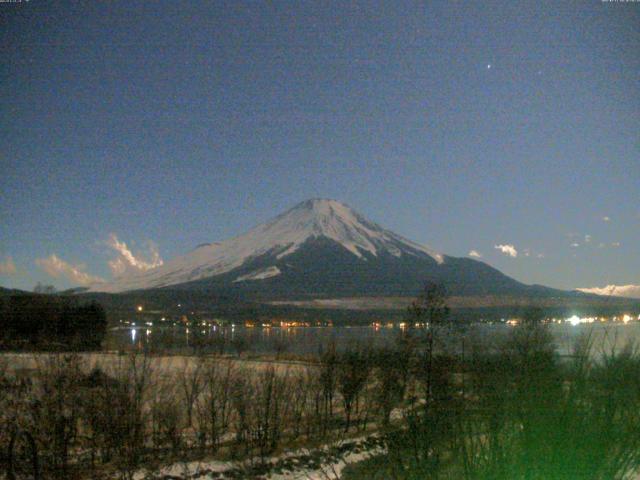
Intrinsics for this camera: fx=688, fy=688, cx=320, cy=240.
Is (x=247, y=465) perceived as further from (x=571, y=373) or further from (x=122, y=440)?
(x=571, y=373)

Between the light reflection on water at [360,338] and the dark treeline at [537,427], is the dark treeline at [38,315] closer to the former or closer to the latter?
the light reflection on water at [360,338]

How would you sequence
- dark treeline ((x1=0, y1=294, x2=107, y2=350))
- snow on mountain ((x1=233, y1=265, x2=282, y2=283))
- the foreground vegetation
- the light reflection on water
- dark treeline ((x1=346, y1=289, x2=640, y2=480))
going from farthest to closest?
snow on mountain ((x1=233, y1=265, x2=282, y2=283))
dark treeline ((x1=0, y1=294, x2=107, y2=350))
the light reflection on water
the foreground vegetation
dark treeline ((x1=346, y1=289, x2=640, y2=480))

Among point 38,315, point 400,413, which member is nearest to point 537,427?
point 400,413

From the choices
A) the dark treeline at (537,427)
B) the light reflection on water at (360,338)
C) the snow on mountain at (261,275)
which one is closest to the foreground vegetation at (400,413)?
the dark treeline at (537,427)

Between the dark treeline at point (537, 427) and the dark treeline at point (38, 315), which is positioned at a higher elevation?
the dark treeline at point (537, 427)

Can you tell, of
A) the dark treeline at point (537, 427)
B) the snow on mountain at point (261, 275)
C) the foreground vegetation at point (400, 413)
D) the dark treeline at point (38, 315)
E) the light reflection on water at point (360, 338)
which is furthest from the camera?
the snow on mountain at point (261, 275)

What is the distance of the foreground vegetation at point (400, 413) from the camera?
4.36 metres

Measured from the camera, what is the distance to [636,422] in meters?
4.83

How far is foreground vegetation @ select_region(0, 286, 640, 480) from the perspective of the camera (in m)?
4.36

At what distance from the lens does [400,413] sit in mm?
14109

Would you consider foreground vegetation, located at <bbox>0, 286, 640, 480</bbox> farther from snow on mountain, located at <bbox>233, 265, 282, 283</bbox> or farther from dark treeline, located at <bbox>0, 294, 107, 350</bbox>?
snow on mountain, located at <bbox>233, 265, 282, 283</bbox>

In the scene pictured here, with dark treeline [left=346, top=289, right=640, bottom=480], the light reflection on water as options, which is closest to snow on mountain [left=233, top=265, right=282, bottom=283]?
the light reflection on water

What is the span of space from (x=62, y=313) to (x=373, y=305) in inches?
4822

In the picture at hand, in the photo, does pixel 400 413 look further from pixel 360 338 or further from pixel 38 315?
pixel 360 338
